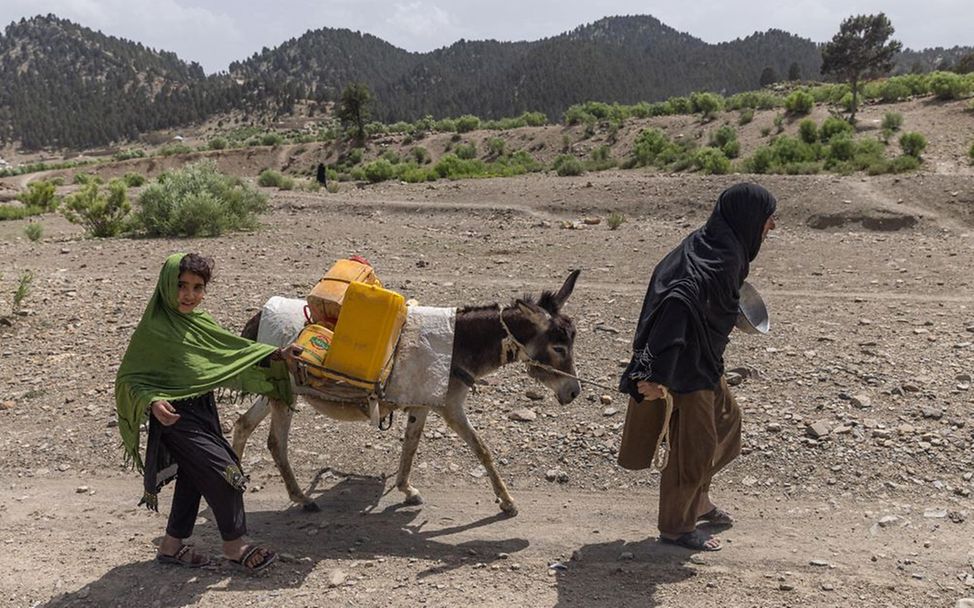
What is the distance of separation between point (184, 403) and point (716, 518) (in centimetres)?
328

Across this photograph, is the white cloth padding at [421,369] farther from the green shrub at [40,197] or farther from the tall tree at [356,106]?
the tall tree at [356,106]

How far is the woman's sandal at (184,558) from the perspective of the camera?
4219 mm

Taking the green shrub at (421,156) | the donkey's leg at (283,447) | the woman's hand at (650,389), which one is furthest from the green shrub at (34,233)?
the green shrub at (421,156)

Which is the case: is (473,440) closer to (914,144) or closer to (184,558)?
(184,558)

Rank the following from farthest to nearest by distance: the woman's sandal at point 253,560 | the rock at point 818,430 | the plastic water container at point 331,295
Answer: the rock at point 818,430
the plastic water container at point 331,295
the woman's sandal at point 253,560

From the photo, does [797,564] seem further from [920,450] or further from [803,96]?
[803,96]

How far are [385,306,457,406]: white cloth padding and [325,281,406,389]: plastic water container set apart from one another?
0.18 metres

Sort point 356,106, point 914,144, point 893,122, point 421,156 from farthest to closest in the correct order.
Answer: point 356,106 → point 421,156 → point 893,122 → point 914,144

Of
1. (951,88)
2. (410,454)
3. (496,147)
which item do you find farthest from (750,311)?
(496,147)

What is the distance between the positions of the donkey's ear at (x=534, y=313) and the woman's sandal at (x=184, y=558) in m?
2.34

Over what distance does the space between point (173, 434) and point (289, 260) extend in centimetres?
930

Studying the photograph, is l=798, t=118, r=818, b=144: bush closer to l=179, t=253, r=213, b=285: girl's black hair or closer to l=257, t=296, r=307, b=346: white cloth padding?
l=257, t=296, r=307, b=346: white cloth padding

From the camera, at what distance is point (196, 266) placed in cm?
388

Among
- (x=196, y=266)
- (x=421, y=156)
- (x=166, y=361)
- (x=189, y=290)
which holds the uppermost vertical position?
(x=421, y=156)
